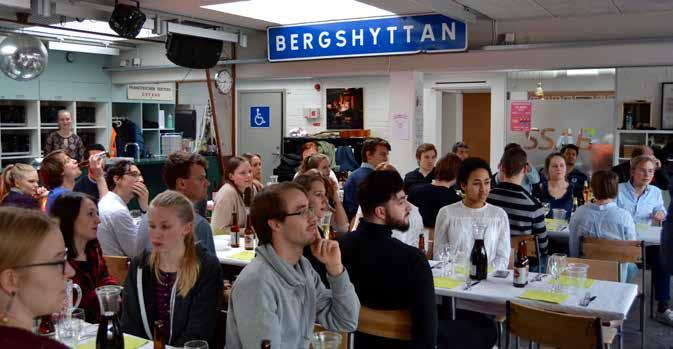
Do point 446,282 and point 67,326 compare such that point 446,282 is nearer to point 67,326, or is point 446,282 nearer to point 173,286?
point 173,286

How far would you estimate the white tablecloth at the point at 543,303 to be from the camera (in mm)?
3598

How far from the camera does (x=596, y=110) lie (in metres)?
8.91

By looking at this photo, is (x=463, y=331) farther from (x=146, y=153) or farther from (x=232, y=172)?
(x=146, y=153)

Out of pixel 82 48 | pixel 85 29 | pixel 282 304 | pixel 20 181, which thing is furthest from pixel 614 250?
pixel 82 48

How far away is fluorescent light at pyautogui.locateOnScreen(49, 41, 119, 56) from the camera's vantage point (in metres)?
11.6

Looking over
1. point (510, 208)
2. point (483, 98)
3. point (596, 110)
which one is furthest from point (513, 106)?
point (510, 208)

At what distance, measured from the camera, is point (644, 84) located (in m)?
8.12

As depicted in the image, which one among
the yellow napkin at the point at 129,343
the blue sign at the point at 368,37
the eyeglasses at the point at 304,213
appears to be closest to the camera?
the eyeglasses at the point at 304,213

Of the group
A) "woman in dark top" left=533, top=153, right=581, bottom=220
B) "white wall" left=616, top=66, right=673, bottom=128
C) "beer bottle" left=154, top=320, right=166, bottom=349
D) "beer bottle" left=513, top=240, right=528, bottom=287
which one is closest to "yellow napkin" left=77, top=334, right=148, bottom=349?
"beer bottle" left=154, top=320, right=166, bottom=349

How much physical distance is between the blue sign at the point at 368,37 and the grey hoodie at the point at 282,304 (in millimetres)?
5871

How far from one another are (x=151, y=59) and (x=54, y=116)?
7.26 ft

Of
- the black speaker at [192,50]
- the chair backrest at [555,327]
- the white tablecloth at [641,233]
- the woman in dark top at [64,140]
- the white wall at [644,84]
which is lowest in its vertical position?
the chair backrest at [555,327]

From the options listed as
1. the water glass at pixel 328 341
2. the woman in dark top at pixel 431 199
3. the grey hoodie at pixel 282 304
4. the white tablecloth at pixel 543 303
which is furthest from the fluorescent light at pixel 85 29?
the water glass at pixel 328 341

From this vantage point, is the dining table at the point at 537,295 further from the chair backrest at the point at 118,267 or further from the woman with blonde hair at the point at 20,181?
the woman with blonde hair at the point at 20,181
